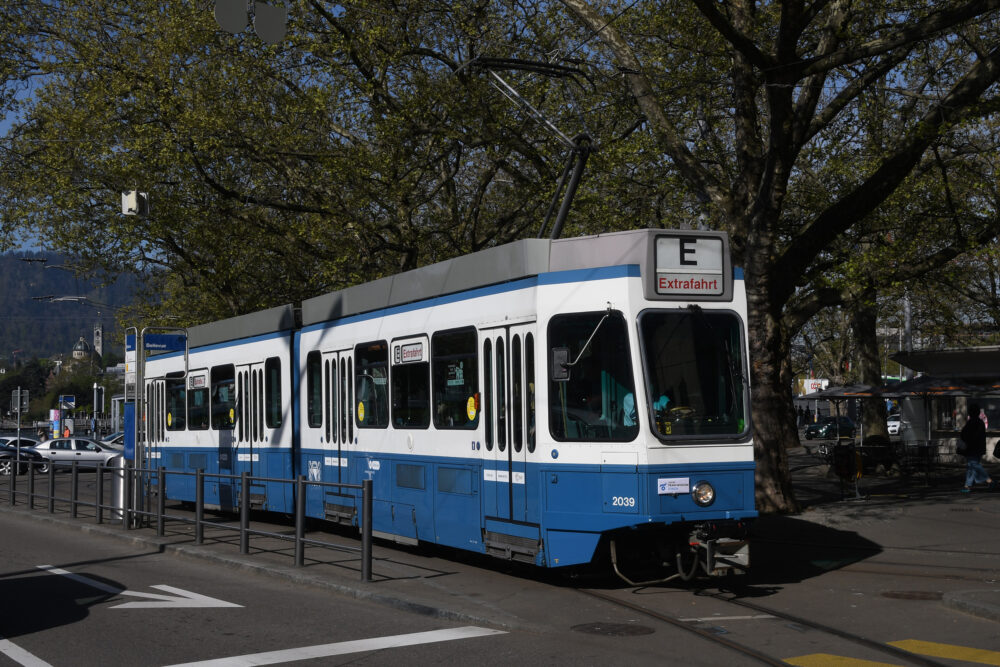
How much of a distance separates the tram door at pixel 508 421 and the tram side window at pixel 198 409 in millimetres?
9757

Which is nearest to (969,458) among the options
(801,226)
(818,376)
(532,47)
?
(801,226)

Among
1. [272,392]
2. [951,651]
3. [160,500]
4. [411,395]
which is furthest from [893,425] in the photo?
[951,651]

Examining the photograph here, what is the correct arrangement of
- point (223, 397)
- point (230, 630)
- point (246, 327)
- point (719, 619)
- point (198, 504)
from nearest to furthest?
point (230, 630), point (719, 619), point (198, 504), point (246, 327), point (223, 397)

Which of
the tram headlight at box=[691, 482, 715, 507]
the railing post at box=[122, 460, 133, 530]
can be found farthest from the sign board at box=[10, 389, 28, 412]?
the tram headlight at box=[691, 482, 715, 507]

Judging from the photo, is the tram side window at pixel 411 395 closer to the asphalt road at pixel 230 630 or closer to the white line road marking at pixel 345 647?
the asphalt road at pixel 230 630

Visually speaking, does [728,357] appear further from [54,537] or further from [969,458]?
[969,458]

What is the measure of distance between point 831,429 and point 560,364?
54.4m

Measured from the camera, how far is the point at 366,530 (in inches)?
447

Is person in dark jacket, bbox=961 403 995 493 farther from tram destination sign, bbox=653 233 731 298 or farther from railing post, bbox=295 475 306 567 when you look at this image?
railing post, bbox=295 475 306 567

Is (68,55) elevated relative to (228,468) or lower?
elevated

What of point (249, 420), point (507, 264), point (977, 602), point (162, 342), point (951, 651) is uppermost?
point (507, 264)

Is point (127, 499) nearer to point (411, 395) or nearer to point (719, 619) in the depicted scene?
point (411, 395)

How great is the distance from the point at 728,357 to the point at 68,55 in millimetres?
22050

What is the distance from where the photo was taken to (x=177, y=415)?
843 inches
